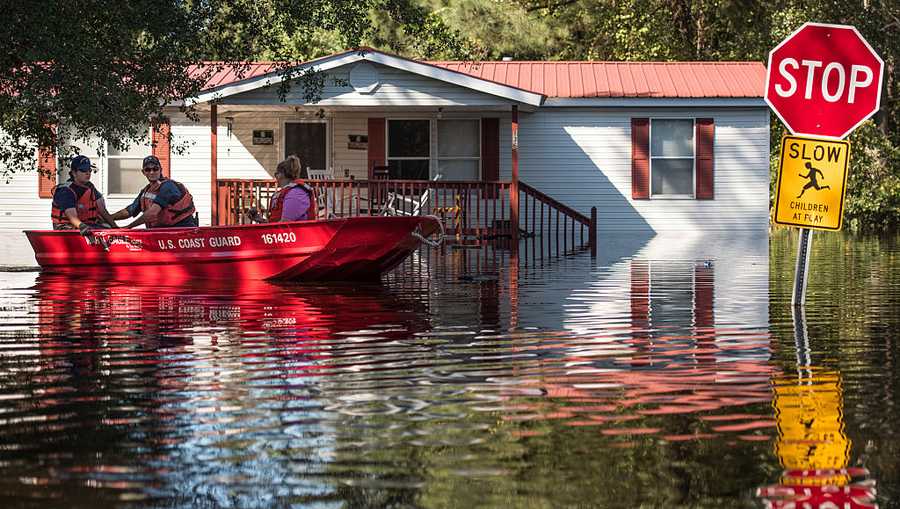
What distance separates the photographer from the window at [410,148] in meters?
32.1

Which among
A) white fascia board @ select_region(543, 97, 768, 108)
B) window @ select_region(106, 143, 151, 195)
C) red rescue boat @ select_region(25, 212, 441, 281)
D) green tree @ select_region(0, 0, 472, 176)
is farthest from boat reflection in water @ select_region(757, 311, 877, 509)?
window @ select_region(106, 143, 151, 195)

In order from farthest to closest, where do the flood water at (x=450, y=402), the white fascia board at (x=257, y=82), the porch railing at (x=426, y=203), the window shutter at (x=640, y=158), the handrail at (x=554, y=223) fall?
the window shutter at (x=640, y=158), the handrail at (x=554, y=223), the white fascia board at (x=257, y=82), the porch railing at (x=426, y=203), the flood water at (x=450, y=402)

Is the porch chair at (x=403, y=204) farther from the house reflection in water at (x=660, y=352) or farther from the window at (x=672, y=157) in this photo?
the house reflection in water at (x=660, y=352)

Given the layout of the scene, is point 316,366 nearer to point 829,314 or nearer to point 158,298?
point 829,314

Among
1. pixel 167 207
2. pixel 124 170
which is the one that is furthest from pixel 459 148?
pixel 167 207

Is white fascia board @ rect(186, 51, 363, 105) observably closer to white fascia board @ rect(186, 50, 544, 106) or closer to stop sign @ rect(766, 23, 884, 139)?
white fascia board @ rect(186, 50, 544, 106)

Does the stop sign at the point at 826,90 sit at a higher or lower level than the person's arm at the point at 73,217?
higher

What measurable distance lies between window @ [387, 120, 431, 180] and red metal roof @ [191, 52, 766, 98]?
1512mm

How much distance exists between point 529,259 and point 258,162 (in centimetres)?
1105

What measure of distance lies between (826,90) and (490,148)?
67.1ft

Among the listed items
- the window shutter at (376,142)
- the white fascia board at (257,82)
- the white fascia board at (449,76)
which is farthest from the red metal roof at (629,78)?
the white fascia board at (257,82)

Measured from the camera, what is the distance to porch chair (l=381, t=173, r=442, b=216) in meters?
26.3

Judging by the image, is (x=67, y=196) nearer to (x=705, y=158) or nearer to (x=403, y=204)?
(x=403, y=204)

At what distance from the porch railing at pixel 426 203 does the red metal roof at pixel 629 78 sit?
2727 millimetres
